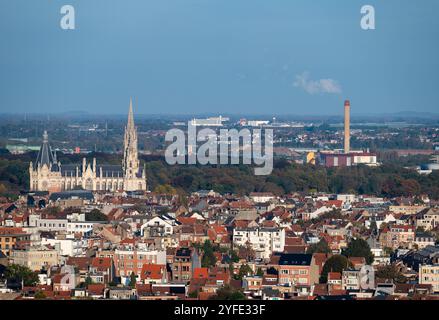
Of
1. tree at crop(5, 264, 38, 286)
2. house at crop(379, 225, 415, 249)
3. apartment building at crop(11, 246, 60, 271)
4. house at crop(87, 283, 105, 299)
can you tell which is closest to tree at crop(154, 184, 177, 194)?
house at crop(379, 225, 415, 249)

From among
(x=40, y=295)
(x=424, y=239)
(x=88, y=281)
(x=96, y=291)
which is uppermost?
(x=40, y=295)

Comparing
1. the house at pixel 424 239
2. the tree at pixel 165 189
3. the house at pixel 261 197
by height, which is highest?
the house at pixel 424 239

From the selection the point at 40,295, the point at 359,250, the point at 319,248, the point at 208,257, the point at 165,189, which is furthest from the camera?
the point at 165,189

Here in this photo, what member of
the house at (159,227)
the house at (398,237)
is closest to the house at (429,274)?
the house at (398,237)

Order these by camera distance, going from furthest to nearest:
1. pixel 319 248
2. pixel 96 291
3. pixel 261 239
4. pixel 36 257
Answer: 1. pixel 261 239
2. pixel 319 248
3. pixel 36 257
4. pixel 96 291

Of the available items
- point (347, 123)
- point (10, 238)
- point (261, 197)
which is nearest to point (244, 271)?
point (10, 238)

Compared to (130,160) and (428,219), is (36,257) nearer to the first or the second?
(428,219)

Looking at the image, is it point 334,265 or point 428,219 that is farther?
point 428,219

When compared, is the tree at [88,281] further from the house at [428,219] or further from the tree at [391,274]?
the house at [428,219]
